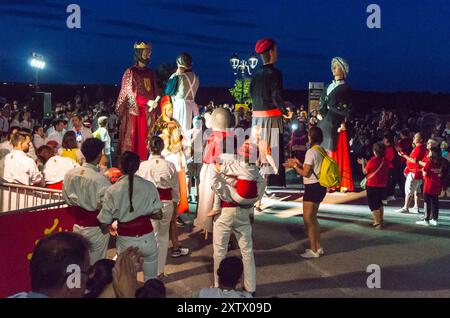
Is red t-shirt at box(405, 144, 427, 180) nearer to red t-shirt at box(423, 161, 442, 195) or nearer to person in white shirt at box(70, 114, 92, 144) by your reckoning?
red t-shirt at box(423, 161, 442, 195)

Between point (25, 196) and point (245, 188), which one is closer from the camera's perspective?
point (245, 188)

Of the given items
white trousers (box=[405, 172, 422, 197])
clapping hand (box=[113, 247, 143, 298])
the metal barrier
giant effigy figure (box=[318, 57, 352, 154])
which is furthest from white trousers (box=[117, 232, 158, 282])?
giant effigy figure (box=[318, 57, 352, 154])

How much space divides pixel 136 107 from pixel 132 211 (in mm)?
4794

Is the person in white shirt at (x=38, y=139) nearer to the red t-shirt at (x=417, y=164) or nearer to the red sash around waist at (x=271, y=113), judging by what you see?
the red sash around waist at (x=271, y=113)

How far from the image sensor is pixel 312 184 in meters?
7.48

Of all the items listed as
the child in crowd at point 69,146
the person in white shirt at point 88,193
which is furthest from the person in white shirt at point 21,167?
the person in white shirt at point 88,193

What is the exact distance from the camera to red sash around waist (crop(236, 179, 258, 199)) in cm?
593

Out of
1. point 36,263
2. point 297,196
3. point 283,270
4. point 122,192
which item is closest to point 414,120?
point 297,196

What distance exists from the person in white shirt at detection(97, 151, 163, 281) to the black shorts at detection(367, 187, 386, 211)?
4.92 metres

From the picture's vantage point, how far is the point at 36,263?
11.1ft

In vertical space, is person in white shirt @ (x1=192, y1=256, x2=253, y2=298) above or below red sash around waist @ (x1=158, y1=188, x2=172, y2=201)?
below

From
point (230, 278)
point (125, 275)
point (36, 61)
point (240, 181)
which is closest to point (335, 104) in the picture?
point (240, 181)

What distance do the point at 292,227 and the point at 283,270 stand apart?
86.9 inches

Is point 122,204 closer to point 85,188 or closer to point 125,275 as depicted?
point 85,188
